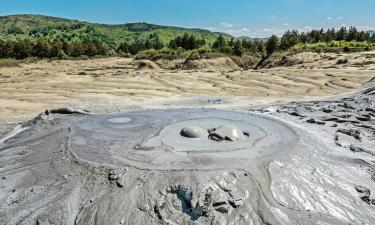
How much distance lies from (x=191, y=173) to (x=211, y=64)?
1017 inches

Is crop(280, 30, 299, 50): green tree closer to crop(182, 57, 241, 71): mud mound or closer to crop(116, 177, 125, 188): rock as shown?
crop(182, 57, 241, 71): mud mound

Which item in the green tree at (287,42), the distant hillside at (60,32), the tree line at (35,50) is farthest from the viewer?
the distant hillside at (60,32)

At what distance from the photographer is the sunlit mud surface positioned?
22.8ft

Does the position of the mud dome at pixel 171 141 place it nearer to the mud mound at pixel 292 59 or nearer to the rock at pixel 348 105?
the rock at pixel 348 105

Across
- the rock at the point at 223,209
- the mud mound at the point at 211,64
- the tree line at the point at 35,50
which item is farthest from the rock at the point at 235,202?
the tree line at the point at 35,50

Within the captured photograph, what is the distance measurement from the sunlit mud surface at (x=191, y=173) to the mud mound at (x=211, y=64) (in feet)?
69.0

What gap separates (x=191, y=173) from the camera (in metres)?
7.75

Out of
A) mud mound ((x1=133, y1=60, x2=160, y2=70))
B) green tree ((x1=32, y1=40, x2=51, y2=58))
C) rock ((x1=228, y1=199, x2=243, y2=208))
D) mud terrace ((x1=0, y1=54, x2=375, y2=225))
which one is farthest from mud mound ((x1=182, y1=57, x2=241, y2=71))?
rock ((x1=228, y1=199, x2=243, y2=208))

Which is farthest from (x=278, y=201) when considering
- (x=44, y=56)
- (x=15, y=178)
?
(x=44, y=56)

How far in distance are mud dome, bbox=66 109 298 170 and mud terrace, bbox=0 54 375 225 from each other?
0.09 ft

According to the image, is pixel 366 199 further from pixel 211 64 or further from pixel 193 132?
pixel 211 64

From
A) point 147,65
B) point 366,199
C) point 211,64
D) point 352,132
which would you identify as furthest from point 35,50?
point 366,199

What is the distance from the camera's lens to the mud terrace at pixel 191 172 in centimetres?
695

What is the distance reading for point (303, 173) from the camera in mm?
8203
